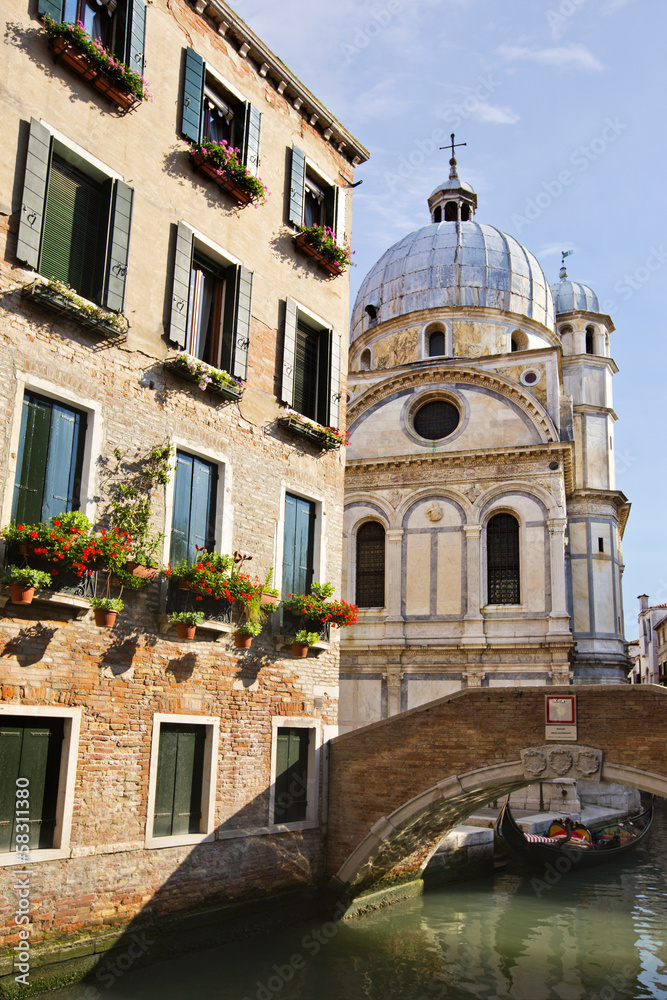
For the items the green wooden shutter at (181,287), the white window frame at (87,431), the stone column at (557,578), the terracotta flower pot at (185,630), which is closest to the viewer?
the white window frame at (87,431)

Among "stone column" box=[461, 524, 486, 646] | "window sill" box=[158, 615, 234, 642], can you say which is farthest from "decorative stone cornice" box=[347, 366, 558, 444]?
"window sill" box=[158, 615, 234, 642]

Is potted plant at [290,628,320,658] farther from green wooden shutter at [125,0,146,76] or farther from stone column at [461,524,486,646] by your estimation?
stone column at [461,524,486,646]

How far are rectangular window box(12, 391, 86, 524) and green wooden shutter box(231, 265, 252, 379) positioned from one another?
257 cm

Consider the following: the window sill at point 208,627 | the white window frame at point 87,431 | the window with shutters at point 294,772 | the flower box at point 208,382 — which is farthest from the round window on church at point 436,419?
the white window frame at point 87,431

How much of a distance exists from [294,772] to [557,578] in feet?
41.4

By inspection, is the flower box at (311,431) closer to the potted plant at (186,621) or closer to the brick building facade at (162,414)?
the brick building facade at (162,414)

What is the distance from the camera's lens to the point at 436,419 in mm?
25656

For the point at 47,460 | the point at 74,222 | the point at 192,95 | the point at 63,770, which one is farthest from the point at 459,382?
the point at 63,770

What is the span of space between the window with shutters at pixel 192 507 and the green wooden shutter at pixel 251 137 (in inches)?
166

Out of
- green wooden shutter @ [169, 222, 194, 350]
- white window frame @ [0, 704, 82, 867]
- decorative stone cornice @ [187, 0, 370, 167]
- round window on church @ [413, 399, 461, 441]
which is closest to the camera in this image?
white window frame @ [0, 704, 82, 867]

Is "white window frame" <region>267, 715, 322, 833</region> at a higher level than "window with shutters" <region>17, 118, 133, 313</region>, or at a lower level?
lower

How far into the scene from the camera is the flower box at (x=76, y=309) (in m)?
8.85

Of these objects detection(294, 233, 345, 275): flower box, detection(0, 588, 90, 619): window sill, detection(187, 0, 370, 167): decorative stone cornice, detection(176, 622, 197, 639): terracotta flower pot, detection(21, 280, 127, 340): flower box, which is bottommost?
detection(176, 622, 197, 639): terracotta flower pot

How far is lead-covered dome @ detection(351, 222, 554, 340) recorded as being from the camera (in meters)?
30.4
